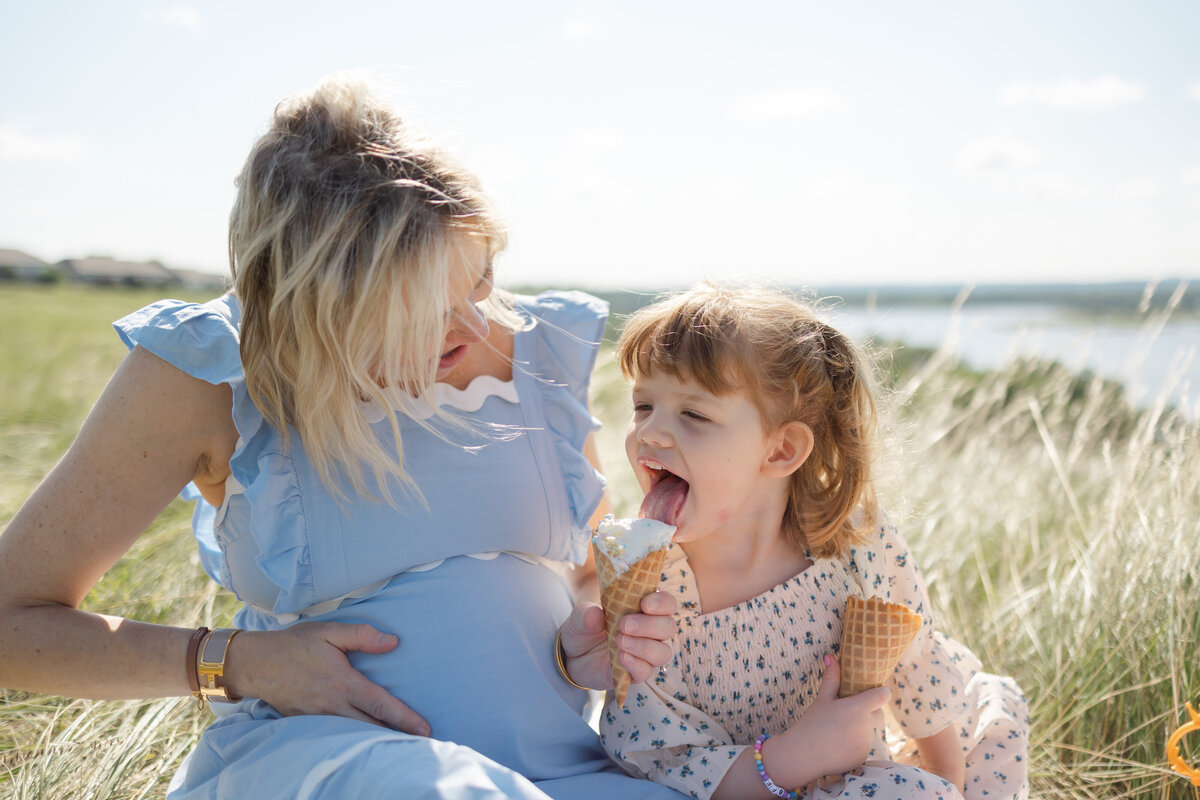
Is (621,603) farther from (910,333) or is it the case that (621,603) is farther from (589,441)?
(910,333)

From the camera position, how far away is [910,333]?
19.5ft

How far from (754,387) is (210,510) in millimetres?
1494

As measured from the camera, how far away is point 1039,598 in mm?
3393

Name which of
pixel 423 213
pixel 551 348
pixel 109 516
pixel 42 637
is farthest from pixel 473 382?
pixel 42 637

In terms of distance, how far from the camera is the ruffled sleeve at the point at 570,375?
87.8 inches

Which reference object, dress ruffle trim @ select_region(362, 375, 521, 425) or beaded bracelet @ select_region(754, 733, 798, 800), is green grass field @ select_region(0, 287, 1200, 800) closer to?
beaded bracelet @ select_region(754, 733, 798, 800)

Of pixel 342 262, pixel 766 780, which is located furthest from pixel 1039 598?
pixel 342 262

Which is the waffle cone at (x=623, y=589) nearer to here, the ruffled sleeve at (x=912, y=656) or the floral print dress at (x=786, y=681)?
the floral print dress at (x=786, y=681)

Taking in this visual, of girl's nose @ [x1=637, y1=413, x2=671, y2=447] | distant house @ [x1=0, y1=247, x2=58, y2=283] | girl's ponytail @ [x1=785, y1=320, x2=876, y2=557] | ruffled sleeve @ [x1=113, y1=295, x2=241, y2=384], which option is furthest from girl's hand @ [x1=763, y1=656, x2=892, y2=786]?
distant house @ [x1=0, y1=247, x2=58, y2=283]

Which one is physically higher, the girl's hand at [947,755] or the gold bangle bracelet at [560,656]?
the gold bangle bracelet at [560,656]

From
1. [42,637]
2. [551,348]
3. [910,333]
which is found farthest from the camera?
[910,333]

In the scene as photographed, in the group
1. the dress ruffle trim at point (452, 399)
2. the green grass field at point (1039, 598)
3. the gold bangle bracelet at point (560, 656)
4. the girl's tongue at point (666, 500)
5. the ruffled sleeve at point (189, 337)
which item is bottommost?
the green grass field at point (1039, 598)

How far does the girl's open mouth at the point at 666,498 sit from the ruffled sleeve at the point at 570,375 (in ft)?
0.76

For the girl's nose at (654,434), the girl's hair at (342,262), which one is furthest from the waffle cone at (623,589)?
the girl's hair at (342,262)
